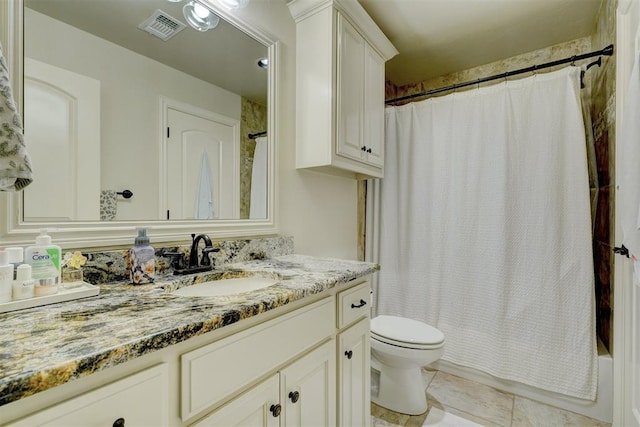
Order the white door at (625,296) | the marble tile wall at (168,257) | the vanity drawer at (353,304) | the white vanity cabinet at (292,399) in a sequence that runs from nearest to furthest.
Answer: the white vanity cabinet at (292,399)
the marble tile wall at (168,257)
the vanity drawer at (353,304)
the white door at (625,296)

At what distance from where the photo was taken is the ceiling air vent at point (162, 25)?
114 centimetres

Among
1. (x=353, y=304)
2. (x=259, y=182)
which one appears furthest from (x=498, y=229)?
(x=259, y=182)

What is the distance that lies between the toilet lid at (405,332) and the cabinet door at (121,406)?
129cm

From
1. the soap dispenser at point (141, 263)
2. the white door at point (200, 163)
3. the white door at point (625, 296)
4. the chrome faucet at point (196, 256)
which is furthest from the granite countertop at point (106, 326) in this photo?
the white door at point (625, 296)

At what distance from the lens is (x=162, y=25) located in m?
1.18

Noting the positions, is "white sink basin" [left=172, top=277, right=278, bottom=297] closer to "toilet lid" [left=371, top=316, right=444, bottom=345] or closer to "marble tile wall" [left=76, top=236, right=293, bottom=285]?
"marble tile wall" [left=76, top=236, right=293, bottom=285]

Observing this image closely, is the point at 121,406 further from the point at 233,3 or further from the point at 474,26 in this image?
the point at 474,26

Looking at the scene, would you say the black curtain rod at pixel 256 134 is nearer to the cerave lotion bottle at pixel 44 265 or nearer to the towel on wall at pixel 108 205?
the towel on wall at pixel 108 205

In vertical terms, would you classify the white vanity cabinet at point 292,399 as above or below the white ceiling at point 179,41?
below

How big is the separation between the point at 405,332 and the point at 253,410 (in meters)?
1.16

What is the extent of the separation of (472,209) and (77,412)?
2076 millimetres

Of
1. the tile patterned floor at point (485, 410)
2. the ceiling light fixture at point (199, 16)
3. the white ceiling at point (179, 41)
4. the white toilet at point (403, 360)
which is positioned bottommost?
the tile patterned floor at point (485, 410)

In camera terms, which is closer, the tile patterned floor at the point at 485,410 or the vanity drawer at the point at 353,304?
the vanity drawer at the point at 353,304

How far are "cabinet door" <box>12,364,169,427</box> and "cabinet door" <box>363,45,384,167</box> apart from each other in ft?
4.92
